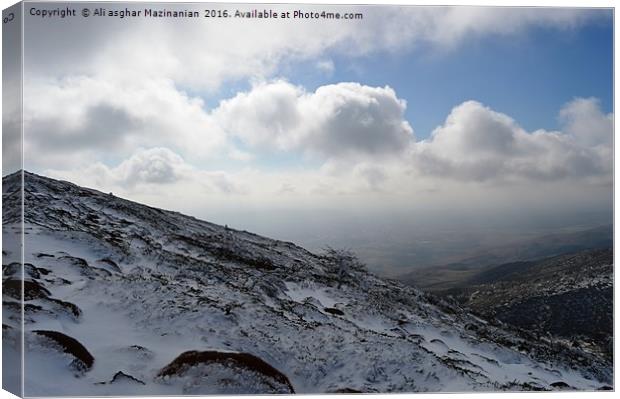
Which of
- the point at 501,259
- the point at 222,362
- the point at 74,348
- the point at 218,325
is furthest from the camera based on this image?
the point at 501,259

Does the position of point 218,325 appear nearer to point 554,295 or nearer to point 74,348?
point 74,348

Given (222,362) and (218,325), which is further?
(218,325)

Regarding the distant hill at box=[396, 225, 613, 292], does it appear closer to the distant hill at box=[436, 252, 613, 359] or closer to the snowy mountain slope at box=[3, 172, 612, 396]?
the distant hill at box=[436, 252, 613, 359]

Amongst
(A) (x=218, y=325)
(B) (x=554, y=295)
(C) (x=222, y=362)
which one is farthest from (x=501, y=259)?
(C) (x=222, y=362)

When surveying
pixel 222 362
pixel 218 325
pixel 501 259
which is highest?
pixel 501 259

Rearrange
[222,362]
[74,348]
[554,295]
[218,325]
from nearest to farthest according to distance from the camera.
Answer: [74,348], [222,362], [218,325], [554,295]

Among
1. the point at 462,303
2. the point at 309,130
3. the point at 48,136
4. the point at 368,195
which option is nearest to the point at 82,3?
the point at 48,136

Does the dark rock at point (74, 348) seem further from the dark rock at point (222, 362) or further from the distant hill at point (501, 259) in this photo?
the distant hill at point (501, 259)

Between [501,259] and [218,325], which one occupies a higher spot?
[501,259]
